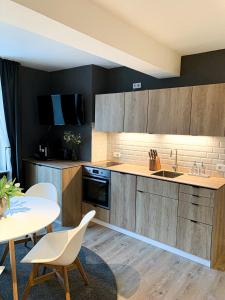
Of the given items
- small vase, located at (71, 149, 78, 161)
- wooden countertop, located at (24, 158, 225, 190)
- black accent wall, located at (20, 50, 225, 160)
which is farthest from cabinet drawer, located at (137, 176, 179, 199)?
small vase, located at (71, 149, 78, 161)

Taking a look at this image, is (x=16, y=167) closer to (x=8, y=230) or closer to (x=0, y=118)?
(x=0, y=118)

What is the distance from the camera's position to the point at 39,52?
10.7 feet

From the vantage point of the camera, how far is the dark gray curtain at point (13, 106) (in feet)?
12.0

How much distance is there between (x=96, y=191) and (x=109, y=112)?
124cm

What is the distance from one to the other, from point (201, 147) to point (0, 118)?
10.0 ft

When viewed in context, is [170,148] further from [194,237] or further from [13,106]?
[13,106]

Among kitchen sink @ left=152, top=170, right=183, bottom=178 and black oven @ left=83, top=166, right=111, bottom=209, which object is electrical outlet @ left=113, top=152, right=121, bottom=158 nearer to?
black oven @ left=83, top=166, right=111, bottom=209

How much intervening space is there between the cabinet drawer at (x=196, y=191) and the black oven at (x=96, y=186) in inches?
43.8

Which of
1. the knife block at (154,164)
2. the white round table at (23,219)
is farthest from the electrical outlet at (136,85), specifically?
the white round table at (23,219)

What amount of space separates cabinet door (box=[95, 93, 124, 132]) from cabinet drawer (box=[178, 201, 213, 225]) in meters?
1.45

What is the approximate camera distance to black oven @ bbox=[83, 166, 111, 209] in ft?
11.4

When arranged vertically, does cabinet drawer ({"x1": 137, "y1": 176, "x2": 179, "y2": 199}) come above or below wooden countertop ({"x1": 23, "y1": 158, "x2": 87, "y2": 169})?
below

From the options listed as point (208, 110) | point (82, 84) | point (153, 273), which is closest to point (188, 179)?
point (208, 110)

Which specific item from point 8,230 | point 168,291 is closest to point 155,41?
point 8,230
